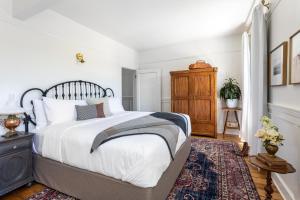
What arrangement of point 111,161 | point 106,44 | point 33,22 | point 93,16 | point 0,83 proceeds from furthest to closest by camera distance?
point 106,44 < point 93,16 < point 33,22 < point 0,83 < point 111,161

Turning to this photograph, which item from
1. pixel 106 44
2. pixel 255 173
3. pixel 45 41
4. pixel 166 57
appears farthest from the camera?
pixel 166 57

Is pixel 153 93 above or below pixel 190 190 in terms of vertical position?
above

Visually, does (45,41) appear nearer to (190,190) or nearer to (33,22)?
(33,22)

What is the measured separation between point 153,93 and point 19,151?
13.1 ft

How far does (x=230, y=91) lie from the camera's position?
13.8 feet

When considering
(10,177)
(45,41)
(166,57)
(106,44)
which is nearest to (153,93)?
(166,57)

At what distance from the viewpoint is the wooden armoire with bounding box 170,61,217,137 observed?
419cm

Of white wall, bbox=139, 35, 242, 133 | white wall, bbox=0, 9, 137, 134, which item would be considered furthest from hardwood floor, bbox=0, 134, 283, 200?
white wall, bbox=139, 35, 242, 133

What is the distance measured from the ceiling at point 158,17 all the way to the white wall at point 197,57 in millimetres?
368

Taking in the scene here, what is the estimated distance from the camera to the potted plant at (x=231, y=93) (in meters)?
4.21

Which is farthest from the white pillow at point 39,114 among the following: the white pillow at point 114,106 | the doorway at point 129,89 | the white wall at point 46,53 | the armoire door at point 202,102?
the doorway at point 129,89

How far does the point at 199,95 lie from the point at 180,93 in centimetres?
52

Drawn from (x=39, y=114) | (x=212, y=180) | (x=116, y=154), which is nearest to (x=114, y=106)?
(x=39, y=114)

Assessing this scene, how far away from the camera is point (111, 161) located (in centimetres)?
153
